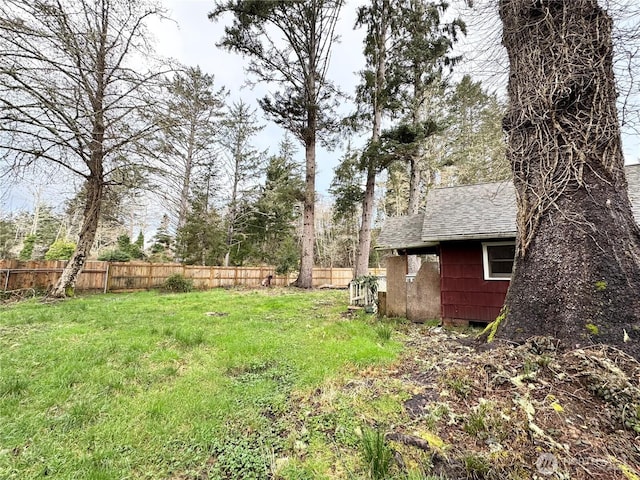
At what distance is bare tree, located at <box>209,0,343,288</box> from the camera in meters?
11.6

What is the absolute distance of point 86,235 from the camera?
30.0 ft

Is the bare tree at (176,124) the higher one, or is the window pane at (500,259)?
the bare tree at (176,124)

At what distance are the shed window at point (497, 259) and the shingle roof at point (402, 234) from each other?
1.43 meters

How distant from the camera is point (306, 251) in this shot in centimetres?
1422

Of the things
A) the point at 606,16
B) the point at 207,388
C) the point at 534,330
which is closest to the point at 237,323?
the point at 207,388

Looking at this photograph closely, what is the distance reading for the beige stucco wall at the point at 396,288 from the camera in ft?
22.6

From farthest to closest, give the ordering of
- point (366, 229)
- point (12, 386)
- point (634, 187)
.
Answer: point (366, 229), point (634, 187), point (12, 386)

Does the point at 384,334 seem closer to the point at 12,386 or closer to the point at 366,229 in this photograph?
the point at 12,386

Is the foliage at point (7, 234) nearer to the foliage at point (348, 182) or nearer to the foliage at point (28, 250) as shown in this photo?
the foliage at point (28, 250)

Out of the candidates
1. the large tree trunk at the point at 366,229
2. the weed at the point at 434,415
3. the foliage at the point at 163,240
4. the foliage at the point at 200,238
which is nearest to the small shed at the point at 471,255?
the weed at the point at 434,415

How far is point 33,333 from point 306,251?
10.4 meters

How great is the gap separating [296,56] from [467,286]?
12599 mm

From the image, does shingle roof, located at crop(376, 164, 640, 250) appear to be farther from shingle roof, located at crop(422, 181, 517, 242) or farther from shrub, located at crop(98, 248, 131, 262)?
shrub, located at crop(98, 248, 131, 262)

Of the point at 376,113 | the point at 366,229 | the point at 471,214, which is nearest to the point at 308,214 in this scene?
the point at 366,229
